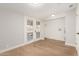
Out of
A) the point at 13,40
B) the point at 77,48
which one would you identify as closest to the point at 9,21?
the point at 13,40

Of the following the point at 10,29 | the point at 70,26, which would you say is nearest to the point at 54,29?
the point at 70,26

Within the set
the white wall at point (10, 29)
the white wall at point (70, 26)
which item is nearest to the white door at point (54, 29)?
the white wall at point (70, 26)

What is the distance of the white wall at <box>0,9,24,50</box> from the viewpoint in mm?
1218

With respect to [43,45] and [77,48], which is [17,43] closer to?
[43,45]

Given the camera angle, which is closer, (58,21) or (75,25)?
(75,25)

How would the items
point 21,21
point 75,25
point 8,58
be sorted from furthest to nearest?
point 21,21 < point 75,25 < point 8,58

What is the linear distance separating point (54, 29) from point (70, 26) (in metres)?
0.28

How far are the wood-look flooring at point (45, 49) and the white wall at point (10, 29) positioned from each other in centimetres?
13

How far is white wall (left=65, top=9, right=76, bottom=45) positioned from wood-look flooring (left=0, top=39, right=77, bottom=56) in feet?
0.40

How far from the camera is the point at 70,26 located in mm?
1266

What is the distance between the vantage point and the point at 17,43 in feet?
4.22

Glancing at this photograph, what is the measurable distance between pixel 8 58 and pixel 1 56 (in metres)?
0.12

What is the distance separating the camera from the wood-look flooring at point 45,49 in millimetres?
1178

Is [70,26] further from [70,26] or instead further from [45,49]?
[45,49]
